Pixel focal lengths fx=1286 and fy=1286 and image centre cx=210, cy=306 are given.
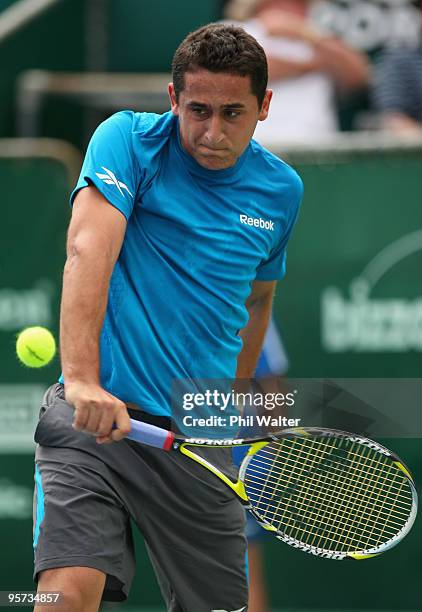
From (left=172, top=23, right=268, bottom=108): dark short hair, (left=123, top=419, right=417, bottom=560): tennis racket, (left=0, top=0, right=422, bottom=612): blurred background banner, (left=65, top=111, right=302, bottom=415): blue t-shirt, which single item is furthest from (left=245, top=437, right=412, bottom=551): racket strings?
(left=0, top=0, right=422, bottom=612): blurred background banner

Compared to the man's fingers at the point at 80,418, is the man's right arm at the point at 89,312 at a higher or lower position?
higher

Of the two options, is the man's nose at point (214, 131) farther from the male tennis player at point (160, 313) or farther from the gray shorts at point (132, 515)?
the gray shorts at point (132, 515)

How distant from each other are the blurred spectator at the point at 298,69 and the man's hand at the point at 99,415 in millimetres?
3854

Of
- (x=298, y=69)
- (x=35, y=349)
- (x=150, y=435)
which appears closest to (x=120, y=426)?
Result: (x=150, y=435)

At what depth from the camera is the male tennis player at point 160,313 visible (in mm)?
3768

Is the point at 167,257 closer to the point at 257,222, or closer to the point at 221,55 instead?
the point at 257,222

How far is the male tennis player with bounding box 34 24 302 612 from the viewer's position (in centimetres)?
377

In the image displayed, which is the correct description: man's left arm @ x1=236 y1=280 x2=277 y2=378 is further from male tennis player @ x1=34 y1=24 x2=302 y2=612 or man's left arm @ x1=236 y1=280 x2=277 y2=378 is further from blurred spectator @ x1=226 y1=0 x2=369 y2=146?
blurred spectator @ x1=226 y1=0 x2=369 y2=146

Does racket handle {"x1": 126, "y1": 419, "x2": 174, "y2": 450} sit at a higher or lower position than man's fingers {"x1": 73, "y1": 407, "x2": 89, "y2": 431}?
lower

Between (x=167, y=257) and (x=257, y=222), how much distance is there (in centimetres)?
36

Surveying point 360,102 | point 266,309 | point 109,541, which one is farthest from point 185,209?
point 360,102

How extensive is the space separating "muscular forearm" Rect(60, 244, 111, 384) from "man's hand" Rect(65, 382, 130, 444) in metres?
0.08

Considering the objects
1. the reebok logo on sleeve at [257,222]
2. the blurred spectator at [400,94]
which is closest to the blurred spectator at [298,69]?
the blurred spectator at [400,94]

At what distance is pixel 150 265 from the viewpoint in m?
4.02
